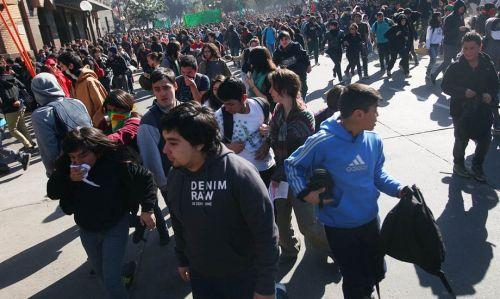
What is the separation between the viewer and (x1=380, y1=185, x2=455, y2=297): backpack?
2299 millimetres

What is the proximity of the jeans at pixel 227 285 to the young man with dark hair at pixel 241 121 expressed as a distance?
1.46m

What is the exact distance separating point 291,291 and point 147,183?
155 cm

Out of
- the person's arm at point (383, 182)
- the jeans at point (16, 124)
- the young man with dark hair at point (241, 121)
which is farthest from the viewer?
the jeans at point (16, 124)

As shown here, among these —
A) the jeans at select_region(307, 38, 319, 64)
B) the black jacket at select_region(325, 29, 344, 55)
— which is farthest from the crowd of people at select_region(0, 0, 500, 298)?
the jeans at select_region(307, 38, 319, 64)

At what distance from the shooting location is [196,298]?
2398mm

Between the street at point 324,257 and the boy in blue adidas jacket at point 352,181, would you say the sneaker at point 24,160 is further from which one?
the boy in blue adidas jacket at point 352,181

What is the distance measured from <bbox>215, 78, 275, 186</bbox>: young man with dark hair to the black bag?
2.74 metres

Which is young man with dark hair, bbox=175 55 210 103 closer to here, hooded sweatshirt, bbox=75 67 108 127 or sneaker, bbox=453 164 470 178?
hooded sweatshirt, bbox=75 67 108 127

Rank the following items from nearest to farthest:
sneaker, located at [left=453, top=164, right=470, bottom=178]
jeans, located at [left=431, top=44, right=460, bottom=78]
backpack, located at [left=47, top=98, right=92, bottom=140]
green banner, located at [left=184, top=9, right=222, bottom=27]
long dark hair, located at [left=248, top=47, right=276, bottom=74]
Result: backpack, located at [left=47, top=98, right=92, bottom=140]
long dark hair, located at [left=248, top=47, right=276, bottom=74]
sneaker, located at [left=453, top=164, right=470, bottom=178]
jeans, located at [left=431, top=44, right=460, bottom=78]
green banner, located at [left=184, top=9, right=222, bottom=27]

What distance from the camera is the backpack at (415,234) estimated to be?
7.54 ft

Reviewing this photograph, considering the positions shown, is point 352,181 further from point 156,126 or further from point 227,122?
point 156,126

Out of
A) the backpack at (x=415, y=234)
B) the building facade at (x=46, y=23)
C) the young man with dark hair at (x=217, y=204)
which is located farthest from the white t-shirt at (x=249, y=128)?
the building facade at (x=46, y=23)

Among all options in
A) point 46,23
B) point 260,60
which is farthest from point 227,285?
point 46,23

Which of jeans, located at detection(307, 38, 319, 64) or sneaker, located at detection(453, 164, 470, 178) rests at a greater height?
jeans, located at detection(307, 38, 319, 64)
